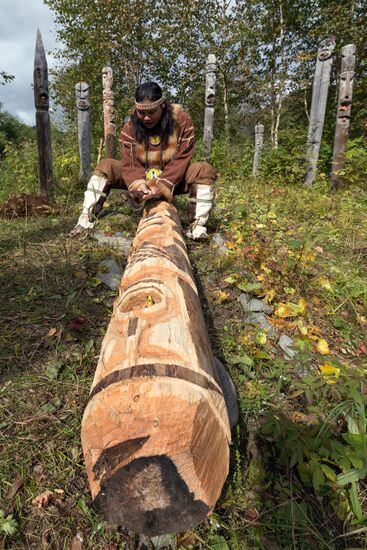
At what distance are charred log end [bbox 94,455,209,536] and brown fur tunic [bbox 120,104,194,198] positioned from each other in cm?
277

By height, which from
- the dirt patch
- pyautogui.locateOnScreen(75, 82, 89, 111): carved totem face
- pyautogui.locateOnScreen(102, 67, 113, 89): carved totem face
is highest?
pyautogui.locateOnScreen(102, 67, 113, 89): carved totem face

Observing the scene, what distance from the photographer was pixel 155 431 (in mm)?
838

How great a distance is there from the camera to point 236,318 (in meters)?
2.14

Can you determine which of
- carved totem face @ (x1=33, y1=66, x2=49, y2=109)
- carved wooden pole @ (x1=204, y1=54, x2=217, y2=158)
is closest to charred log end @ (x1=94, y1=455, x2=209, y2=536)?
carved totem face @ (x1=33, y1=66, x2=49, y2=109)

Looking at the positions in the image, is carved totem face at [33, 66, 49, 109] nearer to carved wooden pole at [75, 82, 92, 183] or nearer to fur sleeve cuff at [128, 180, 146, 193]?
carved wooden pole at [75, 82, 92, 183]

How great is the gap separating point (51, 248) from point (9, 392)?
178 centimetres

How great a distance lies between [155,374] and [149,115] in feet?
9.19

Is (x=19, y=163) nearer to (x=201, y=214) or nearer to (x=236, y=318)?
(x=201, y=214)

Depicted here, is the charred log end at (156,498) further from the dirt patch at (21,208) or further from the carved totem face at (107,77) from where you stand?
the carved totem face at (107,77)

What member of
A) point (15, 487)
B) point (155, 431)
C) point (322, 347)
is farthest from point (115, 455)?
point (322, 347)

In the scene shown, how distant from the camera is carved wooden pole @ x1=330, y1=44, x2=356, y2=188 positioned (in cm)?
603

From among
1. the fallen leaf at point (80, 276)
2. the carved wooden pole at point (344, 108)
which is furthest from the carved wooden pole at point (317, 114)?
the fallen leaf at point (80, 276)

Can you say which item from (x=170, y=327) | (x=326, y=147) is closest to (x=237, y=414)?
(x=170, y=327)

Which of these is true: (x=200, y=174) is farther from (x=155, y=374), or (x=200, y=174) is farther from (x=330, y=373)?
(x=155, y=374)
